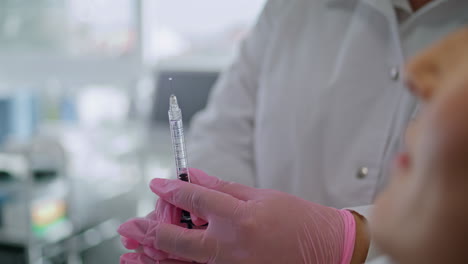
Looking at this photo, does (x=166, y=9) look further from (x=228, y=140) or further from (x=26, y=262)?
(x=228, y=140)

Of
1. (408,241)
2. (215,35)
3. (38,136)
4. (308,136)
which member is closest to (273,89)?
(308,136)

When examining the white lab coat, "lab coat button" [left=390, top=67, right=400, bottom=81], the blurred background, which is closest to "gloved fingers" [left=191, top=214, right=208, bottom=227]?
the white lab coat

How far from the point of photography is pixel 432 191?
25cm

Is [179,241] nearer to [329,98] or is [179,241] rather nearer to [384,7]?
[329,98]

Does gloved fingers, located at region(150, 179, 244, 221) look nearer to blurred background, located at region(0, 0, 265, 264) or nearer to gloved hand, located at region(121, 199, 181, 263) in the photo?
gloved hand, located at region(121, 199, 181, 263)

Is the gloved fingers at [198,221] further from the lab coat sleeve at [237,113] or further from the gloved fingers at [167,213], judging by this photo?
the lab coat sleeve at [237,113]

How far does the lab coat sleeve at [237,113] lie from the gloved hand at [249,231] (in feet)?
1.24

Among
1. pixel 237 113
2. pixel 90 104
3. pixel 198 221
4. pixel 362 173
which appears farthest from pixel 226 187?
pixel 90 104

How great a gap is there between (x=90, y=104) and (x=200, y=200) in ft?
7.80

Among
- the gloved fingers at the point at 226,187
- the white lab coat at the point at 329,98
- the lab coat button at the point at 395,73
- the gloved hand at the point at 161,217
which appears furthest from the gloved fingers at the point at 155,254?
the lab coat button at the point at 395,73

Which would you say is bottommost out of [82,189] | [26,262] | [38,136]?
[26,262]

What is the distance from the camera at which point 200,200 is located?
1.72 ft

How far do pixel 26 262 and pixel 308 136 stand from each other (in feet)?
5.37

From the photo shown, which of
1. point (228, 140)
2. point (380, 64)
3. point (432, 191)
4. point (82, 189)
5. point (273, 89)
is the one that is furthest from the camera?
point (82, 189)
